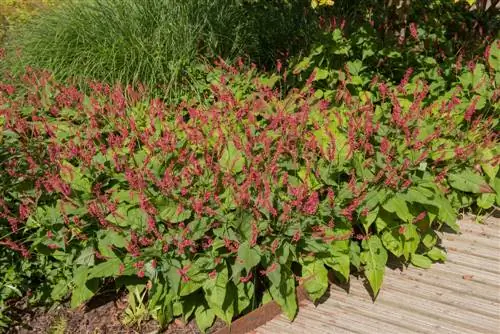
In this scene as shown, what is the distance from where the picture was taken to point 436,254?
345 cm

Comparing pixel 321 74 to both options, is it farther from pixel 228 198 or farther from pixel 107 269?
pixel 107 269

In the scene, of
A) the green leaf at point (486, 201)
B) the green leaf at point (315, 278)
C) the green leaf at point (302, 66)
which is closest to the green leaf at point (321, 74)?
the green leaf at point (302, 66)

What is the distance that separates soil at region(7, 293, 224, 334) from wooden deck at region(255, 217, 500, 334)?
569mm

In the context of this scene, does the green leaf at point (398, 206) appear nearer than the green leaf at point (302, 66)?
Yes

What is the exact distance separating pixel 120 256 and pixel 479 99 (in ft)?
9.41

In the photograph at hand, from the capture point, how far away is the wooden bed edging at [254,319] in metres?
2.90

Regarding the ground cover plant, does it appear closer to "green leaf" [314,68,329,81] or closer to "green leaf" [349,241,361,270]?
"green leaf" [349,241,361,270]

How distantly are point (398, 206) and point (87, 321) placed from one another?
80.2 inches

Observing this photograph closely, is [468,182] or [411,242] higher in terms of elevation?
[468,182]

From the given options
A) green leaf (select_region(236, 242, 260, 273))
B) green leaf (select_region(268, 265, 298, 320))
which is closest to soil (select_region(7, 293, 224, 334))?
green leaf (select_region(268, 265, 298, 320))

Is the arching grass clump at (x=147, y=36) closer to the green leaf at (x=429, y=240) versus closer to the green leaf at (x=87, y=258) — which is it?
the green leaf at (x=87, y=258)

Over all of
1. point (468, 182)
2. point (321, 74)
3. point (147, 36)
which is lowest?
point (468, 182)

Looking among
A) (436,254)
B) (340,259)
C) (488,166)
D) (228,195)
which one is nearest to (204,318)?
(228,195)

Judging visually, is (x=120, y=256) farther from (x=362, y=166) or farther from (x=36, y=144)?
(x=362, y=166)
